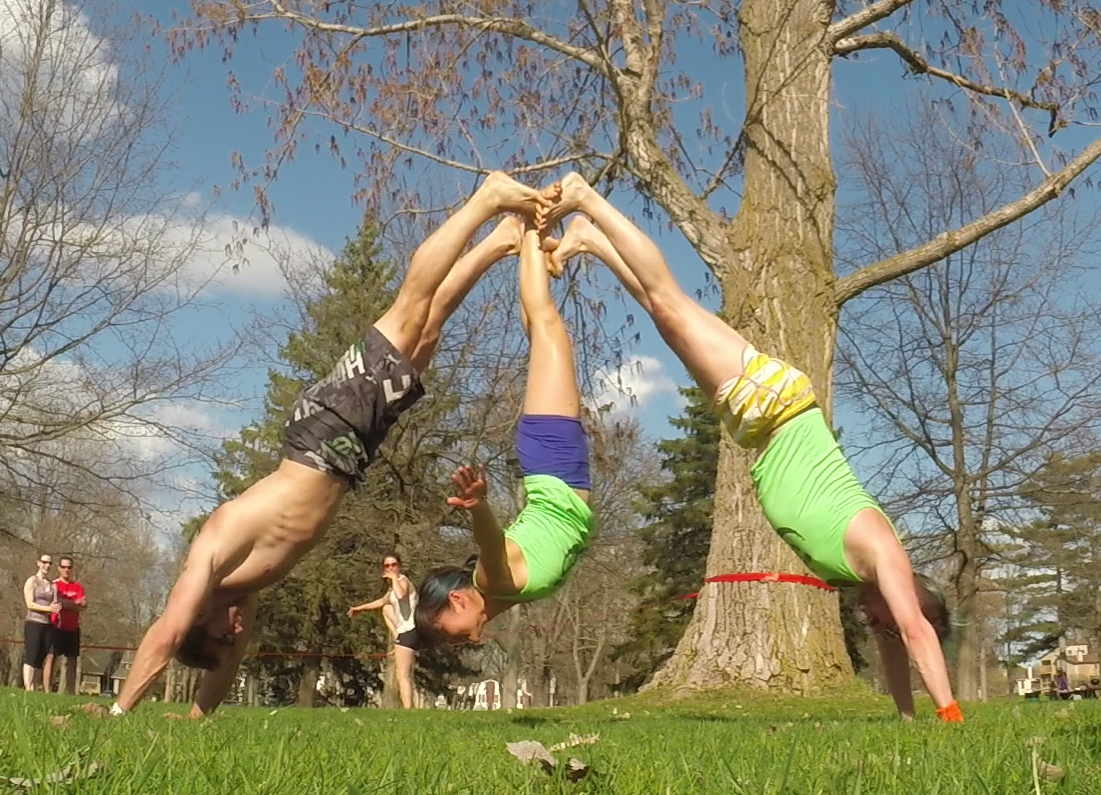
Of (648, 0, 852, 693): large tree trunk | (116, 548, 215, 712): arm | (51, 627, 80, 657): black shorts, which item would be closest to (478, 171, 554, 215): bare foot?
(116, 548, 215, 712): arm

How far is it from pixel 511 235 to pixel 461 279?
0.59 metres

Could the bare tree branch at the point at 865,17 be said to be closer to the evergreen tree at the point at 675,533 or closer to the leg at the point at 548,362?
the leg at the point at 548,362

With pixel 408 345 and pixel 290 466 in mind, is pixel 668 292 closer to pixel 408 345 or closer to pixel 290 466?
pixel 408 345

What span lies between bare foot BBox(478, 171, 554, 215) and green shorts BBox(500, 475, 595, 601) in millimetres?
1577

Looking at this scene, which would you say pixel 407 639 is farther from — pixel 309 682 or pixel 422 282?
pixel 309 682

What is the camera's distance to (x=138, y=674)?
4.98 metres

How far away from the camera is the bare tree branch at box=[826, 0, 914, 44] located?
36.7ft

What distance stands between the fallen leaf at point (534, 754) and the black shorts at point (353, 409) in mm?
2697

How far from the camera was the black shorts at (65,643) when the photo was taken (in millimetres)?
14570

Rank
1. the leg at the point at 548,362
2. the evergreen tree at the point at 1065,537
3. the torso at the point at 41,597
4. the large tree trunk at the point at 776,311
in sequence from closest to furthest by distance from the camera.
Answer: the leg at the point at 548,362 < the large tree trunk at the point at 776,311 < the torso at the point at 41,597 < the evergreen tree at the point at 1065,537

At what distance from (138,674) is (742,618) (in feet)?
20.6

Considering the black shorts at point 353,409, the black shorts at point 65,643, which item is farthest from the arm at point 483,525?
the black shorts at point 65,643

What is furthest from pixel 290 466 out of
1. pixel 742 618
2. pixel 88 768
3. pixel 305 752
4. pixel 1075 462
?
pixel 1075 462

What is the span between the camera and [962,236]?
10.6 metres
